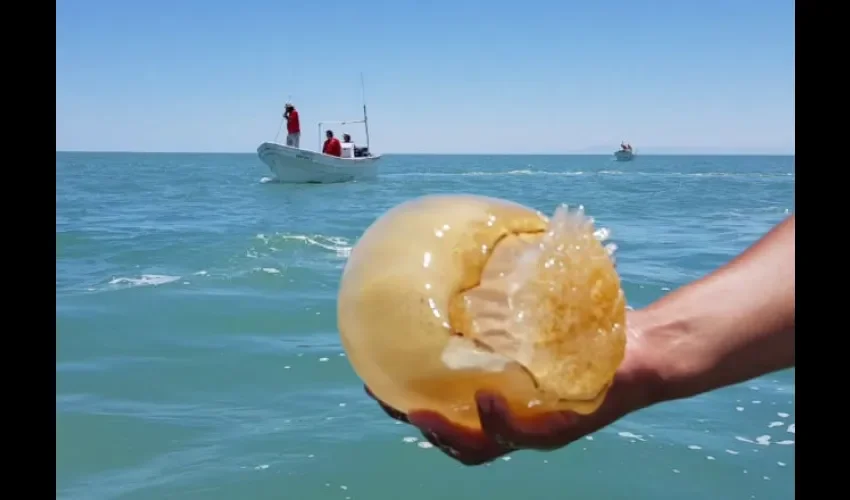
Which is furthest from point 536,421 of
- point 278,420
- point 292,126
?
point 292,126

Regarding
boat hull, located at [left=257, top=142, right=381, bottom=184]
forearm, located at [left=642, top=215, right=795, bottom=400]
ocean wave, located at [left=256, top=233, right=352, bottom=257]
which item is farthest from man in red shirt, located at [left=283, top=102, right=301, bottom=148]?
forearm, located at [left=642, top=215, right=795, bottom=400]

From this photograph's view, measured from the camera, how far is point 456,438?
61.2 inches

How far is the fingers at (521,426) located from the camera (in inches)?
57.9

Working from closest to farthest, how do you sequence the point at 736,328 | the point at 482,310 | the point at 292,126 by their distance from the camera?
the point at 482,310
the point at 736,328
the point at 292,126

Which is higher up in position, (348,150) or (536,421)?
(348,150)

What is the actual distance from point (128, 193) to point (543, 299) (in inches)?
1071

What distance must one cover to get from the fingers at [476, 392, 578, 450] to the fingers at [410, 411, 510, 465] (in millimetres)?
32

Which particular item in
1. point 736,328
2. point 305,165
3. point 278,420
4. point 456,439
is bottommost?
point 278,420

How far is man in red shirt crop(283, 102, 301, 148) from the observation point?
2630 centimetres

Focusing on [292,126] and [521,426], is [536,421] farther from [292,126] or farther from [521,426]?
[292,126]

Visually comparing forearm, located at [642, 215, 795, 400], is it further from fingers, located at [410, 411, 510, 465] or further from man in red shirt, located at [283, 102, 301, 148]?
man in red shirt, located at [283, 102, 301, 148]

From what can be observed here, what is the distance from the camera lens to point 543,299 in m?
1.42

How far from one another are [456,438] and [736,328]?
64cm
